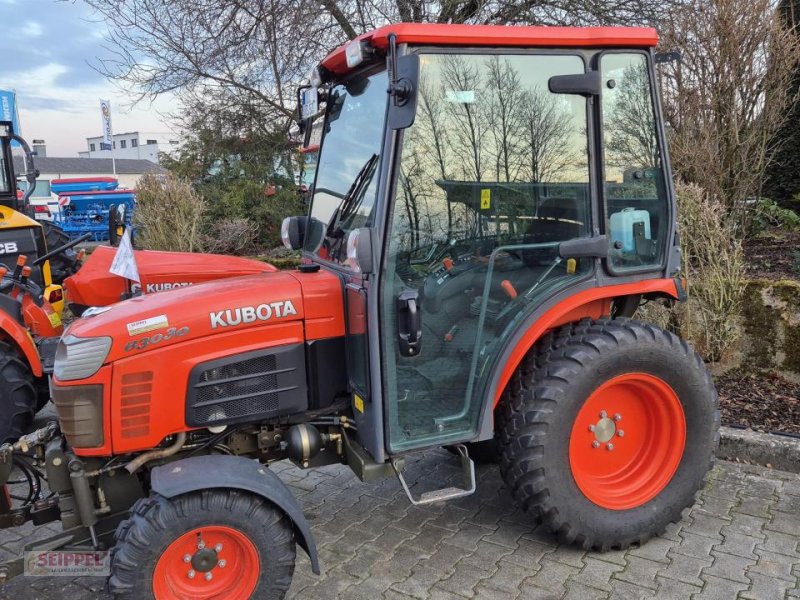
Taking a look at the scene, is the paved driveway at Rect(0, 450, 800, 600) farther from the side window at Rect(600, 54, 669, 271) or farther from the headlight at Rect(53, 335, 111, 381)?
the side window at Rect(600, 54, 669, 271)

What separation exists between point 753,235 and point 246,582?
733 centimetres

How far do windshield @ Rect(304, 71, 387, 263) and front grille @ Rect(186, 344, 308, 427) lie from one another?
55cm

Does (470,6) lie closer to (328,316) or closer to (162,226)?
(162,226)

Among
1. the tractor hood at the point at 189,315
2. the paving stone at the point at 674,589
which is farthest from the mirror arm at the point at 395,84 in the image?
the paving stone at the point at 674,589

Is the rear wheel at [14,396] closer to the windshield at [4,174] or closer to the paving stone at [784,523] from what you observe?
the windshield at [4,174]

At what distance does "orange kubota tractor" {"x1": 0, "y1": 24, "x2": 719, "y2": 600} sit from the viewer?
269cm

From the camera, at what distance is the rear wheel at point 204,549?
251 cm

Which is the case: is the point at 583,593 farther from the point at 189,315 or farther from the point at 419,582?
the point at 189,315

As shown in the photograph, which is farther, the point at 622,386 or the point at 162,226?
the point at 162,226

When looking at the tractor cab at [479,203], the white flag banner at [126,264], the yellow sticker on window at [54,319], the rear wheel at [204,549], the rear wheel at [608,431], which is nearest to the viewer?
the rear wheel at [204,549]

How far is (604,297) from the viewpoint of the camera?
10.3 ft

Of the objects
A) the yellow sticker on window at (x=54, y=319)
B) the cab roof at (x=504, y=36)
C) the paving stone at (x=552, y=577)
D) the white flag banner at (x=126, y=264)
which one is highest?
the cab roof at (x=504, y=36)

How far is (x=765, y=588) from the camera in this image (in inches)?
114

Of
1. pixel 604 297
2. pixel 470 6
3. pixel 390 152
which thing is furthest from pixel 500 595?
pixel 470 6
